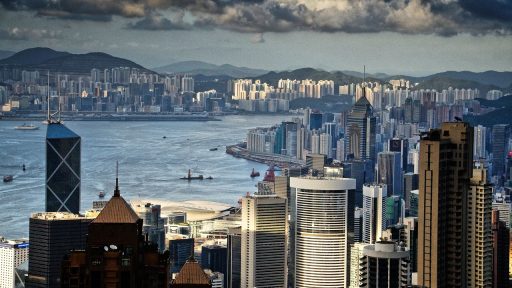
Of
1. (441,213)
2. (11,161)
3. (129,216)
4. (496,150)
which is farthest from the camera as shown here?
(11,161)

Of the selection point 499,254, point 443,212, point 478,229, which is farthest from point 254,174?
point 443,212

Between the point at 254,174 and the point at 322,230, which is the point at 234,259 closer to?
the point at 322,230

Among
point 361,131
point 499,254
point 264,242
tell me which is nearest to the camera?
point 499,254

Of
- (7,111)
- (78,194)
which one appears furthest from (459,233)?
(7,111)

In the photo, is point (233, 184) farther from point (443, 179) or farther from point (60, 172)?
point (443, 179)

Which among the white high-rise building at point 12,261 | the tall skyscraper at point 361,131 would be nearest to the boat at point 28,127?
the tall skyscraper at point 361,131

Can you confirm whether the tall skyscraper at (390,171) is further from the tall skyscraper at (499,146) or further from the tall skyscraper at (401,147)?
the tall skyscraper at (499,146)

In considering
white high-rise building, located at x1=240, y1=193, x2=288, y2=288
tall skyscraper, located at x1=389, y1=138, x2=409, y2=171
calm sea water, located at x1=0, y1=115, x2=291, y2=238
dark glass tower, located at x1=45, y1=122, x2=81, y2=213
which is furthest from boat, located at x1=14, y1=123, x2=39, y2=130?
white high-rise building, located at x1=240, y1=193, x2=288, y2=288
